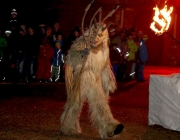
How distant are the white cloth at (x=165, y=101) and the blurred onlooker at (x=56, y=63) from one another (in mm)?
7131

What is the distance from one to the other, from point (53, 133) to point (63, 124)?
0.35 meters

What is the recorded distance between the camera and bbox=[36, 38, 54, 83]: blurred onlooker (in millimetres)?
15914

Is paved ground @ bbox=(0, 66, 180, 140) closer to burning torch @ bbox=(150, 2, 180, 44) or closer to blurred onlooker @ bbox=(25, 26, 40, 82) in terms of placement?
blurred onlooker @ bbox=(25, 26, 40, 82)

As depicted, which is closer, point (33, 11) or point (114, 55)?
point (114, 55)

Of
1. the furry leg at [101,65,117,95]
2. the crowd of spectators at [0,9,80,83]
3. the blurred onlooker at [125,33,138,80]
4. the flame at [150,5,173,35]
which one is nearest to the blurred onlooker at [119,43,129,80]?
the blurred onlooker at [125,33,138,80]

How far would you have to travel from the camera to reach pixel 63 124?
7785 millimetres

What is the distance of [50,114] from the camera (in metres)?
9.91

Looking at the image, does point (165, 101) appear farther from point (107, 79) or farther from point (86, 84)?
point (86, 84)

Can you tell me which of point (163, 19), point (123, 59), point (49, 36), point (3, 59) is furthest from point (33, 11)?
point (163, 19)

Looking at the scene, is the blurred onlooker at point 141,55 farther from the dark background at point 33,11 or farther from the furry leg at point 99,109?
the furry leg at point 99,109

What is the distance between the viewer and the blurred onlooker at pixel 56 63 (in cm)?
1609

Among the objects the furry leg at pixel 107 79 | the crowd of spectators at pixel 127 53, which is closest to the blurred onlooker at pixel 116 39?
the crowd of spectators at pixel 127 53

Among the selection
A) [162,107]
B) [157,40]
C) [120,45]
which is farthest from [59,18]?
[162,107]

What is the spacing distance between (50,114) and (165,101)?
2353mm
